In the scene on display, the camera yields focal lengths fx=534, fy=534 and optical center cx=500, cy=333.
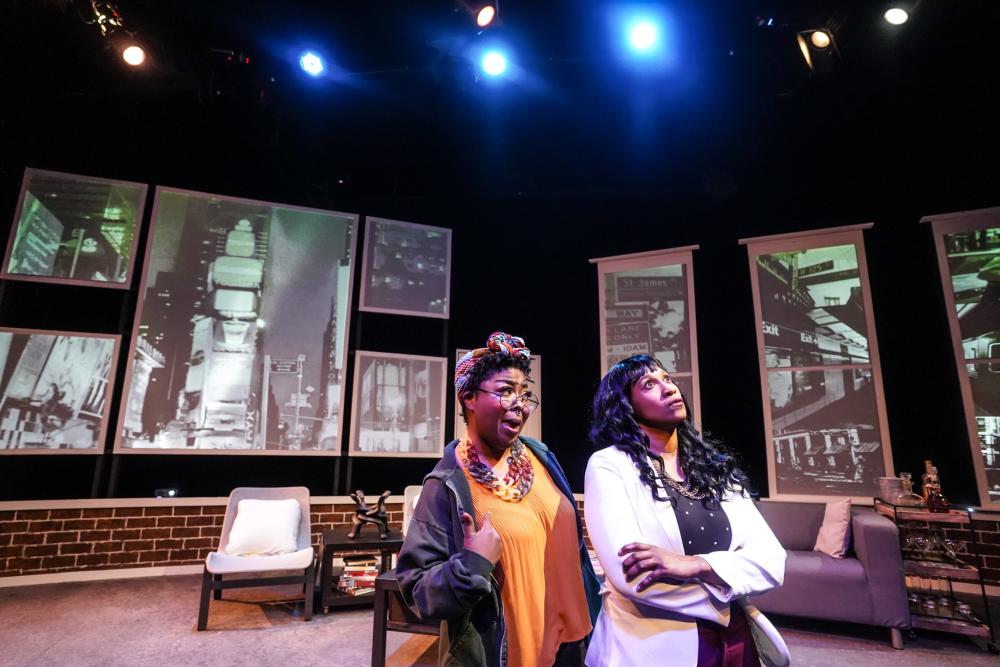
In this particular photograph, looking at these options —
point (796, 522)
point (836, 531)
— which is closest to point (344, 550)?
point (796, 522)

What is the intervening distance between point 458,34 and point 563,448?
14.3 feet

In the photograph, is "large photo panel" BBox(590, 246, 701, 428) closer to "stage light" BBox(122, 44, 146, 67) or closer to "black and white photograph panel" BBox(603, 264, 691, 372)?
"black and white photograph panel" BBox(603, 264, 691, 372)

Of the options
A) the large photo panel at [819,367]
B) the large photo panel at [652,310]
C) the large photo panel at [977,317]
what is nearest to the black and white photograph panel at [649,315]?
the large photo panel at [652,310]

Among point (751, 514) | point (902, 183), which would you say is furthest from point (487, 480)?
point (902, 183)

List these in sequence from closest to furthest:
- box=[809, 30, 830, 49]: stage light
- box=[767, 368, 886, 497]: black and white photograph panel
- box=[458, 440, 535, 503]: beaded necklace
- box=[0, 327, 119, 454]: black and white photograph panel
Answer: box=[458, 440, 535, 503]: beaded necklace < box=[809, 30, 830, 49]: stage light < box=[0, 327, 119, 454]: black and white photograph panel < box=[767, 368, 886, 497]: black and white photograph panel

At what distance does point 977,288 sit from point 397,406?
5.77 metres

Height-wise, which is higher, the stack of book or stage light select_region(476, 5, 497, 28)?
stage light select_region(476, 5, 497, 28)

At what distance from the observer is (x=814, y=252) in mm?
5551

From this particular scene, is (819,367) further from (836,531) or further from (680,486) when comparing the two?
(680,486)

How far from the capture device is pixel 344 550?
4.02 meters

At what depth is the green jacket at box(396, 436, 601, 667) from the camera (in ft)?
3.40

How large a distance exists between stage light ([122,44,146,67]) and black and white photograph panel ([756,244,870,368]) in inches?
241

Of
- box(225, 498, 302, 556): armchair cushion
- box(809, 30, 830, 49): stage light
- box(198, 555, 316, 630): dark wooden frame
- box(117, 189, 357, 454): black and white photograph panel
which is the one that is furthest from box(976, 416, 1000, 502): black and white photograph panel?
box(117, 189, 357, 454): black and white photograph panel

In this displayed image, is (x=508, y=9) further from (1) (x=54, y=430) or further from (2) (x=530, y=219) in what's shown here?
(1) (x=54, y=430)
